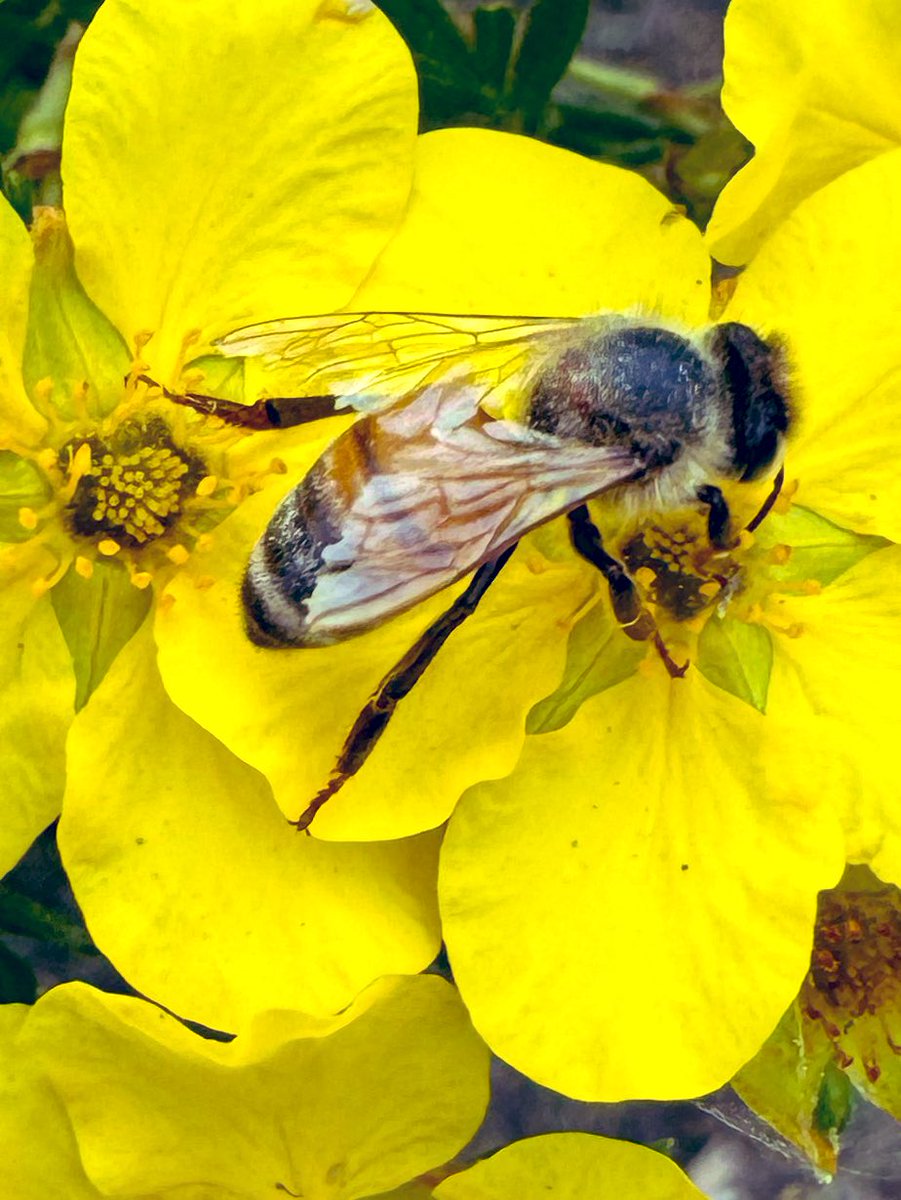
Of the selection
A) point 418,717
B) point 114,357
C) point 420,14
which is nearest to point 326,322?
point 114,357

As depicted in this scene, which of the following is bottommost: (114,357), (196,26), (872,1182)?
(872,1182)

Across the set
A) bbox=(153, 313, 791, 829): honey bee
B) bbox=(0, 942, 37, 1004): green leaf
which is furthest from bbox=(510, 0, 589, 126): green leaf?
bbox=(0, 942, 37, 1004): green leaf

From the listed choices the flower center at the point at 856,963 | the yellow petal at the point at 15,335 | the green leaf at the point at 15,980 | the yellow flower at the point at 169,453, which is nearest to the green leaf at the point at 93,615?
the yellow flower at the point at 169,453

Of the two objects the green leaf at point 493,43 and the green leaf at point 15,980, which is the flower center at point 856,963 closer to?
the green leaf at point 15,980

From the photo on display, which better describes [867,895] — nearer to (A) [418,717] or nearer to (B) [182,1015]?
(A) [418,717]

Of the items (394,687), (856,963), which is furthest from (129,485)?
(856,963)

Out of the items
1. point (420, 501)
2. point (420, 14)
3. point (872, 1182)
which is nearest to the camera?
point (420, 501)

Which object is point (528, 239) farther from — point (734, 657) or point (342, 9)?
point (734, 657)

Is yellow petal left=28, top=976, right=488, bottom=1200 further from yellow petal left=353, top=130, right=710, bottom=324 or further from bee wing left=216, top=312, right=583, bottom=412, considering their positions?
yellow petal left=353, top=130, right=710, bottom=324
